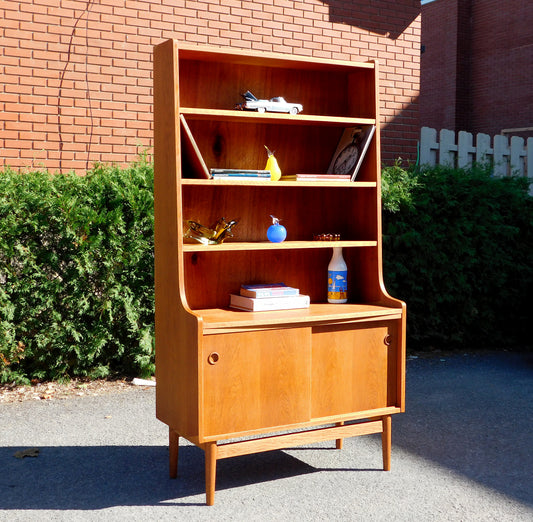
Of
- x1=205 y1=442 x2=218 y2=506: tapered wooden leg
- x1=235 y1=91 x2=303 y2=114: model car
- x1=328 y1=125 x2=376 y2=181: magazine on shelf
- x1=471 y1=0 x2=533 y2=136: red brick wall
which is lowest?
x1=205 y1=442 x2=218 y2=506: tapered wooden leg

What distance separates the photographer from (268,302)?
12.8 feet

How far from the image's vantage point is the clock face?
4.18 meters

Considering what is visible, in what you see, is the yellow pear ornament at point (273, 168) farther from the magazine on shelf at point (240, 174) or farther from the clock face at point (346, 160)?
the clock face at point (346, 160)

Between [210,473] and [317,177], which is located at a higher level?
[317,177]

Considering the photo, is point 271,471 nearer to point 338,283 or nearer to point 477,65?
point 338,283

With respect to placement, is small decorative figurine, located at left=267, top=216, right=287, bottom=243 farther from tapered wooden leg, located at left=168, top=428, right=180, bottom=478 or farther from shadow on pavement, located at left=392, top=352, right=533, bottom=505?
shadow on pavement, located at left=392, top=352, right=533, bottom=505

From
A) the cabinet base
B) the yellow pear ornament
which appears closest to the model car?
the yellow pear ornament

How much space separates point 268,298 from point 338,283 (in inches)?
20.2

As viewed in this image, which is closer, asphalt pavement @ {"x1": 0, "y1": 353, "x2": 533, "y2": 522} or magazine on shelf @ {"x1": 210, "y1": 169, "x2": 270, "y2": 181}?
asphalt pavement @ {"x1": 0, "y1": 353, "x2": 533, "y2": 522}

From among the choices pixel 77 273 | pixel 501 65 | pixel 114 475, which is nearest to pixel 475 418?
pixel 114 475

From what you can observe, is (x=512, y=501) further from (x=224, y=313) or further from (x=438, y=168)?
(x=438, y=168)

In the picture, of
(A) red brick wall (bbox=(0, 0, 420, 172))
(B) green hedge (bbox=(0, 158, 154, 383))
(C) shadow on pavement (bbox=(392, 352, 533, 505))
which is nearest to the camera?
(C) shadow on pavement (bbox=(392, 352, 533, 505))

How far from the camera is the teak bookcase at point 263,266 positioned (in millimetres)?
3559

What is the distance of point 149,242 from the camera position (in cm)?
555
